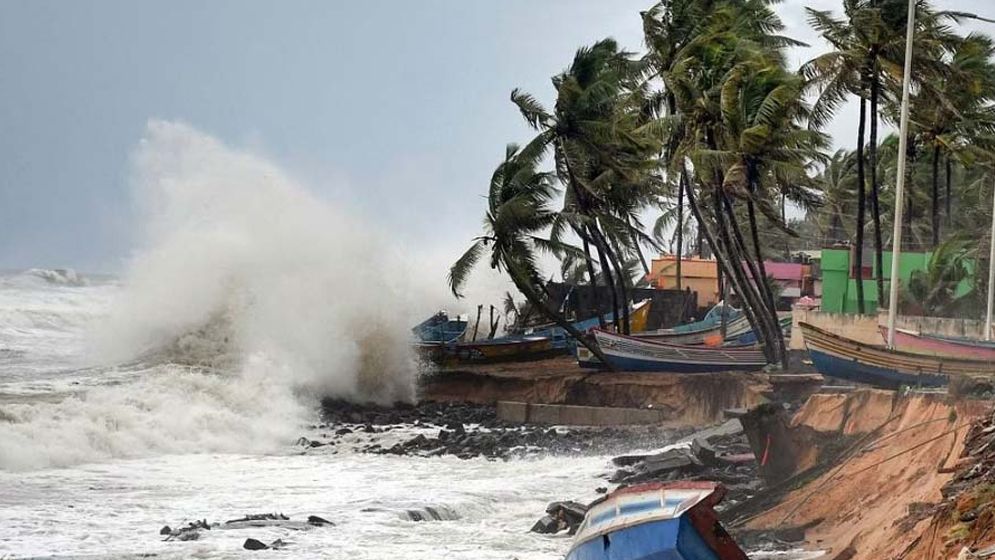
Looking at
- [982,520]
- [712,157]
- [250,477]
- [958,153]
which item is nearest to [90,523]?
[250,477]

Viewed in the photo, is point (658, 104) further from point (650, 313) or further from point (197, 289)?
point (197, 289)

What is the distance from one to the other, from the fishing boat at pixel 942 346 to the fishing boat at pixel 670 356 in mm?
6032

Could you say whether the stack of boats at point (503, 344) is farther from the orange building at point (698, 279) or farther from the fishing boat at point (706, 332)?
the orange building at point (698, 279)

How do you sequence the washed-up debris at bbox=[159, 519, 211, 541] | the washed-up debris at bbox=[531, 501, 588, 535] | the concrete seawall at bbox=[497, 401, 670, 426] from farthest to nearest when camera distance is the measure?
the concrete seawall at bbox=[497, 401, 670, 426] → the washed-up debris at bbox=[531, 501, 588, 535] → the washed-up debris at bbox=[159, 519, 211, 541]

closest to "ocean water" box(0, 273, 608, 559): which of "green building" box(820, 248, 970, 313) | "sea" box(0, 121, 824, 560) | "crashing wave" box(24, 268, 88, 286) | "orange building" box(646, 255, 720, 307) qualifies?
"sea" box(0, 121, 824, 560)

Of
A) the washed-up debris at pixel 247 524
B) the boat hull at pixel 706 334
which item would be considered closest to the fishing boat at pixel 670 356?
the boat hull at pixel 706 334

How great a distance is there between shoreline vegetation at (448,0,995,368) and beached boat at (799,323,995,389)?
6.96 meters

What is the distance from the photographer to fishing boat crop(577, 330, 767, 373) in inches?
1221

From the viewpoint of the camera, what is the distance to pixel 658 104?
3419cm

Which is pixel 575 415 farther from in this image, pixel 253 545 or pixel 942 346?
pixel 253 545

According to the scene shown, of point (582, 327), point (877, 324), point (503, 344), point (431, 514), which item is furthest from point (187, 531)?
point (582, 327)

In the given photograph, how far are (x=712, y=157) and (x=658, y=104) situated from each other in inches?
207

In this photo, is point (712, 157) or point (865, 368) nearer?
point (865, 368)

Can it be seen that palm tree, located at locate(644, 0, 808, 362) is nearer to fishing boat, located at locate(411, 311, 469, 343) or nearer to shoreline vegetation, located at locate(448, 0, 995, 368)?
shoreline vegetation, located at locate(448, 0, 995, 368)
